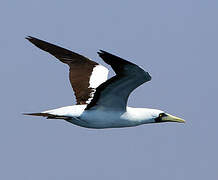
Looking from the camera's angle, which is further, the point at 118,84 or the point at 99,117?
the point at 99,117

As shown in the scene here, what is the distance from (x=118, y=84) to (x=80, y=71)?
4629 millimetres

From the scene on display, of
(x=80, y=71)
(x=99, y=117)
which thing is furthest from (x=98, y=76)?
(x=99, y=117)

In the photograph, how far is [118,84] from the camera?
1666 centimetres

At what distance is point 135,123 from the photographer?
18.3 meters

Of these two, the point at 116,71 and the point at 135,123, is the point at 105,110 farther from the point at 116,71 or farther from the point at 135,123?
the point at 116,71

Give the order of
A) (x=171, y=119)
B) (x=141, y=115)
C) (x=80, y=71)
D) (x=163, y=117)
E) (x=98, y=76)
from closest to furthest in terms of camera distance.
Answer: (x=141, y=115), (x=163, y=117), (x=171, y=119), (x=98, y=76), (x=80, y=71)

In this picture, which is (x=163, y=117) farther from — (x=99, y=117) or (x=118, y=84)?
(x=118, y=84)

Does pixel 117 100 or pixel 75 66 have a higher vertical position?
pixel 75 66

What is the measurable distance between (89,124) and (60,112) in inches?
33.1

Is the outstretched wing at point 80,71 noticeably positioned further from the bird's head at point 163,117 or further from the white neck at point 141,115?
the bird's head at point 163,117

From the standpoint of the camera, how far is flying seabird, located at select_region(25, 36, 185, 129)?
16.0 metres

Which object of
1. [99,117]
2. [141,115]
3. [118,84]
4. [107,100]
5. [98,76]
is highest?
[98,76]

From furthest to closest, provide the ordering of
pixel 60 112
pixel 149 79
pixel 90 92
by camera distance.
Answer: pixel 90 92
pixel 60 112
pixel 149 79

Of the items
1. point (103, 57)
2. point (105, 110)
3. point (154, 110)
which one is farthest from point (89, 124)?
point (103, 57)
